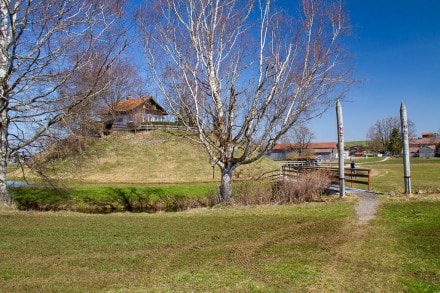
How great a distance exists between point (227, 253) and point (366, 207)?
6.61m

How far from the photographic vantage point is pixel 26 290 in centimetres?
515

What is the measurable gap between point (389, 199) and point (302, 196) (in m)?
3.65

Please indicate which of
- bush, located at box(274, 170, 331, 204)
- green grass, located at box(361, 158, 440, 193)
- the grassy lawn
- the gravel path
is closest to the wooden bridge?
green grass, located at box(361, 158, 440, 193)

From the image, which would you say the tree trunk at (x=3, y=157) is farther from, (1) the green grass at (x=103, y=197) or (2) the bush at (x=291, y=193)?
(2) the bush at (x=291, y=193)

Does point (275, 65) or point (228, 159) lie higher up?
point (275, 65)

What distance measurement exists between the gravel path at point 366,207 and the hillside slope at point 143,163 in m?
17.4

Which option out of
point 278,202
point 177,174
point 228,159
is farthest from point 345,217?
point 177,174

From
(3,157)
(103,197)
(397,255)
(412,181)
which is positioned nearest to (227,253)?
(397,255)

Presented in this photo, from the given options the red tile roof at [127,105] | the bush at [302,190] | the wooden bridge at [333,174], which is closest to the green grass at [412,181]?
the wooden bridge at [333,174]

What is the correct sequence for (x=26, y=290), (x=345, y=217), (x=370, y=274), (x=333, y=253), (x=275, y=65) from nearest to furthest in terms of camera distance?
(x=26, y=290)
(x=370, y=274)
(x=333, y=253)
(x=345, y=217)
(x=275, y=65)

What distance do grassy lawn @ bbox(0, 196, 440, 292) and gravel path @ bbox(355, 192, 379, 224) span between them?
33 centimetres

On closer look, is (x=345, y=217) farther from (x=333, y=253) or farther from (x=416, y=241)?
(x=333, y=253)

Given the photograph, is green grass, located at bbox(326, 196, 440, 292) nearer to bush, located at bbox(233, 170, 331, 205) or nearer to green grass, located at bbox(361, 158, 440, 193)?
bush, located at bbox(233, 170, 331, 205)

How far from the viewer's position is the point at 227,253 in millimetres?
7086
